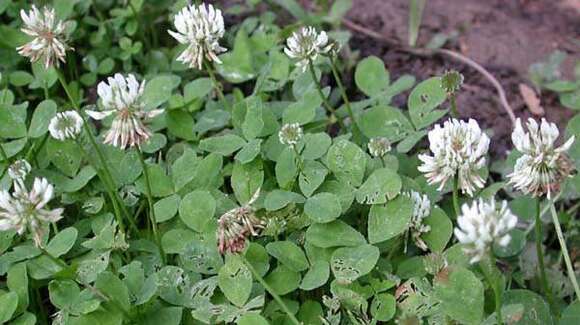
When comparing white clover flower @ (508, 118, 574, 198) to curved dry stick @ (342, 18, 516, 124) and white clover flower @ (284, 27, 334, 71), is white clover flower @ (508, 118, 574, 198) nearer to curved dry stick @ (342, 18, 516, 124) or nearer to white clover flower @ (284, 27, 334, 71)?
white clover flower @ (284, 27, 334, 71)

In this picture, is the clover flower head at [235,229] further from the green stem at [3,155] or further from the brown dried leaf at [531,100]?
the brown dried leaf at [531,100]

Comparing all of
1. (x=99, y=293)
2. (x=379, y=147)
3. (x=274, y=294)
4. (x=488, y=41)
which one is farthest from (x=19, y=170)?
(x=488, y=41)

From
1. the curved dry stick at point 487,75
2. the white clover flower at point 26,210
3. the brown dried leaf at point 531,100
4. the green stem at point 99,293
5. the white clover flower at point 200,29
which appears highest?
the white clover flower at point 200,29

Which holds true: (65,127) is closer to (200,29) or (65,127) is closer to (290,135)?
(200,29)

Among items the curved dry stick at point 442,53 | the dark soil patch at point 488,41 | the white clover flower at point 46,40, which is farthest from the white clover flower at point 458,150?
the curved dry stick at point 442,53

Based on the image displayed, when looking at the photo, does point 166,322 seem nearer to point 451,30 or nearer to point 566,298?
point 566,298

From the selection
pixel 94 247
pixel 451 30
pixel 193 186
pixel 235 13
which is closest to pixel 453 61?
pixel 451 30

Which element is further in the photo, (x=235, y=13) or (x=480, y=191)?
(x=235, y=13)
